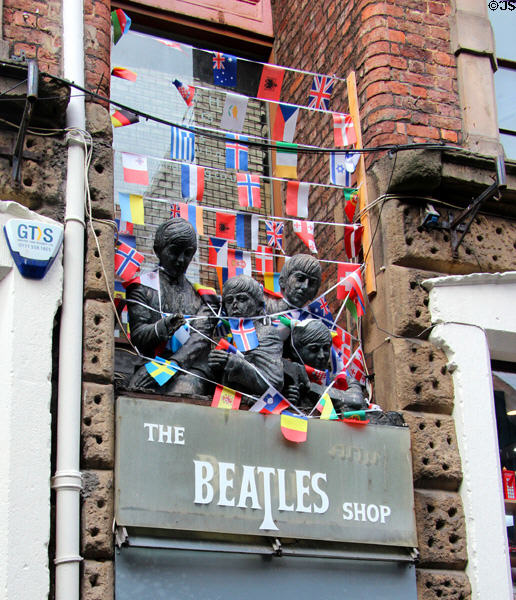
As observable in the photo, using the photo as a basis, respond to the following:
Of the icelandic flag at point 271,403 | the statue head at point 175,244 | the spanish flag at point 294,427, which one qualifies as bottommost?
the spanish flag at point 294,427

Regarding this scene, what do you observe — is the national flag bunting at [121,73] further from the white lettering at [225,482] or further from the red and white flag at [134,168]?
the white lettering at [225,482]

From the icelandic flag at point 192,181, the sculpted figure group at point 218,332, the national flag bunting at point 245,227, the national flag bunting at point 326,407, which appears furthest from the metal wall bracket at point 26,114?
the national flag bunting at point 326,407

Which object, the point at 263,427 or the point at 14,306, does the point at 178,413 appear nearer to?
the point at 263,427

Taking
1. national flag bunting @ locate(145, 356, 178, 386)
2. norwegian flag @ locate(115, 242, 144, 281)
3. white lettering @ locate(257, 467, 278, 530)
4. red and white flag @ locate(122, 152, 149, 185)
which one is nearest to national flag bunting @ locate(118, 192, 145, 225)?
red and white flag @ locate(122, 152, 149, 185)

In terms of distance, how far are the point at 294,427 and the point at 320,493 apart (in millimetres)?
382

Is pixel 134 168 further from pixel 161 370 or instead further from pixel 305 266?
pixel 161 370

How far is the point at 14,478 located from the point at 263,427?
1.43m

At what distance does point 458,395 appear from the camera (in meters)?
6.86

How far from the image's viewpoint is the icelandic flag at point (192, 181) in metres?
7.20

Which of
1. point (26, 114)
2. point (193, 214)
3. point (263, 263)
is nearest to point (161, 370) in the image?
point (193, 214)

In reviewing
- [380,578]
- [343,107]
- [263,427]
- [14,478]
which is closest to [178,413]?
[263,427]

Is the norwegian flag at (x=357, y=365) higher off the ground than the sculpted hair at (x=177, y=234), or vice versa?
the sculpted hair at (x=177, y=234)

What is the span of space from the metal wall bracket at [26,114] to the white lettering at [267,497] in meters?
2.06

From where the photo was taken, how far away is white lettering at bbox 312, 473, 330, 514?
6.23 meters
